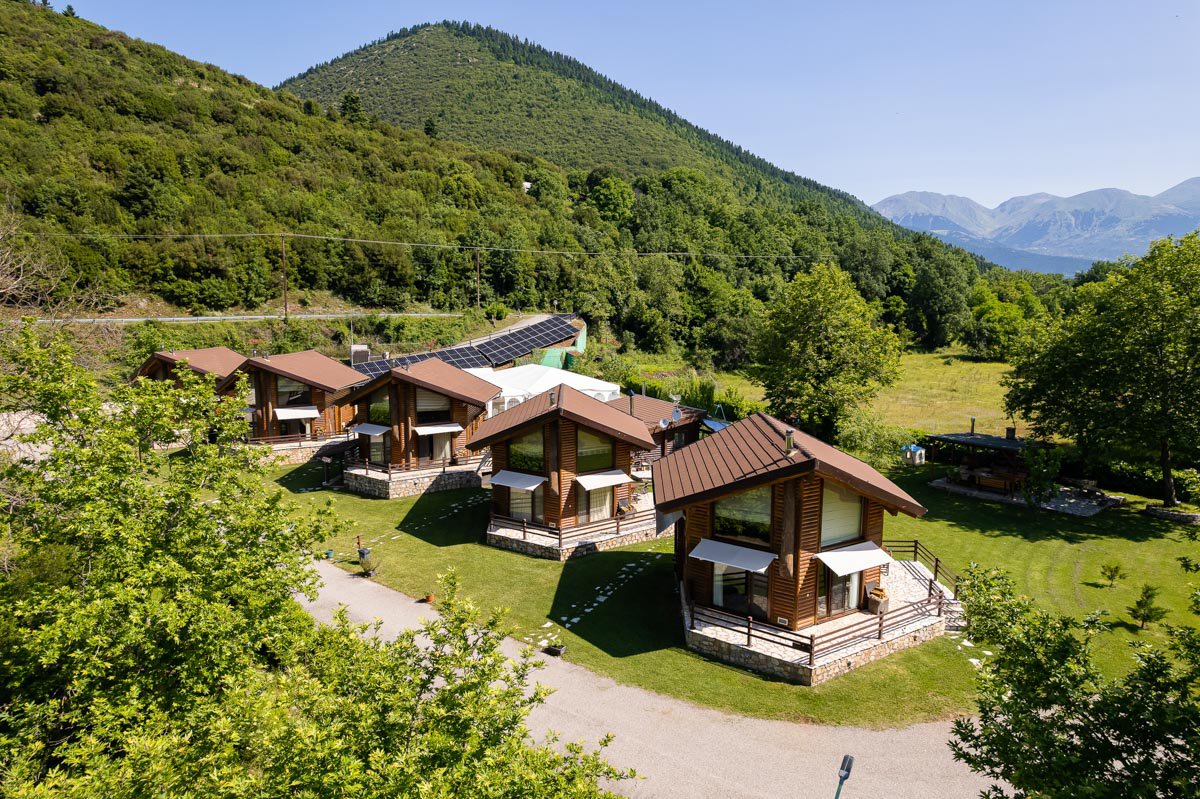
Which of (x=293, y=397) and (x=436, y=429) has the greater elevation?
(x=293, y=397)

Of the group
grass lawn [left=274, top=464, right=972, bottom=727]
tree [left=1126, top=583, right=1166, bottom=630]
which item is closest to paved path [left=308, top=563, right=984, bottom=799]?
grass lawn [left=274, top=464, right=972, bottom=727]

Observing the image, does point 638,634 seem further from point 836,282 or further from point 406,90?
point 406,90

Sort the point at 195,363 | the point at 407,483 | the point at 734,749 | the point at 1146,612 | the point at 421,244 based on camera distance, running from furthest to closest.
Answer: the point at 421,244, the point at 195,363, the point at 407,483, the point at 1146,612, the point at 734,749

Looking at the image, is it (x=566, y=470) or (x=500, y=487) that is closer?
(x=566, y=470)

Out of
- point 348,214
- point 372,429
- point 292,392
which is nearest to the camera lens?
point 372,429

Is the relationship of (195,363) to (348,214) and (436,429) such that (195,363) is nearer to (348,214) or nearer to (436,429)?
(436,429)

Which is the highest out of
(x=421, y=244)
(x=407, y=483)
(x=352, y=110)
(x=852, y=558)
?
(x=352, y=110)

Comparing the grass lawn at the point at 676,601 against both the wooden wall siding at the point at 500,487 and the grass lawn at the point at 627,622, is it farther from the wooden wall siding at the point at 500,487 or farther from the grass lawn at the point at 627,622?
A: the wooden wall siding at the point at 500,487

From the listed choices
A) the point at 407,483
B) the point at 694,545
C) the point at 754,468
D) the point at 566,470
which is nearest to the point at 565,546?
the point at 566,470
